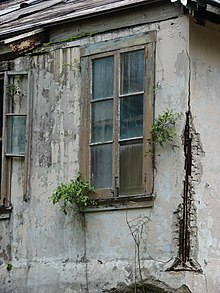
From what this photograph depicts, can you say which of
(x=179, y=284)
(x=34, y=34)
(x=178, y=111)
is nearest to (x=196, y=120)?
(x=178, y=111)

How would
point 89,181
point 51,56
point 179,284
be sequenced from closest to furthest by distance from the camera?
point 179,284
point 89,181
point 51,56

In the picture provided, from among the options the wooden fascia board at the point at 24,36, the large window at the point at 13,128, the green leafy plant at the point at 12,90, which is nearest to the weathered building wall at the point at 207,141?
the wooden fascia board at the point at 24,36

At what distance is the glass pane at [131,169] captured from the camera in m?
Result: 9.02

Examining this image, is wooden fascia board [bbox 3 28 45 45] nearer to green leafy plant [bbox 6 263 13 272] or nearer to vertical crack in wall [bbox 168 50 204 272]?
vertical crack in wall [bbox 168 50 204 272]

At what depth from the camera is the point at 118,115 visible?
9.24 meters

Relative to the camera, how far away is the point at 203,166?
29.2 feet

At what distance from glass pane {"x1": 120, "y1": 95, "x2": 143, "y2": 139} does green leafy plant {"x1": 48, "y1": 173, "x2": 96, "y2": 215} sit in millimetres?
711

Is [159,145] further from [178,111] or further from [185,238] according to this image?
[185,238]

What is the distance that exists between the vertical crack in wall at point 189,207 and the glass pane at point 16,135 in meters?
2.30

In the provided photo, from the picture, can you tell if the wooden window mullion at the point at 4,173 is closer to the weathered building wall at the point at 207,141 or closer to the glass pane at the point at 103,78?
the glass pane at the point at 103,78

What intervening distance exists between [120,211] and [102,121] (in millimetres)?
1076

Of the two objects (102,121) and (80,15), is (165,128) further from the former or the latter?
(80,15)

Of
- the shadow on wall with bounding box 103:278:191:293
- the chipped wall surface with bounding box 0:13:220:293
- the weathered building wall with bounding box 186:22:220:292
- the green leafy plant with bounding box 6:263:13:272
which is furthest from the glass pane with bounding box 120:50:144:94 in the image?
the green leafy plant with bounding box 6:263:13:272

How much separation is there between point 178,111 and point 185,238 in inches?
53.2
